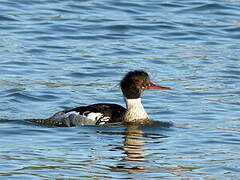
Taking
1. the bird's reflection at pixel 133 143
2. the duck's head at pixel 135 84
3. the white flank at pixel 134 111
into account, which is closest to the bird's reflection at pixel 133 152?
the bird's reflection at pixel 133 143

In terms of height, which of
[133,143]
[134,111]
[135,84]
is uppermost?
[135,84]

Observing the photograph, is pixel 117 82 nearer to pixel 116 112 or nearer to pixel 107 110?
pixel 116 112

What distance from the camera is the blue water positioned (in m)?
11.4

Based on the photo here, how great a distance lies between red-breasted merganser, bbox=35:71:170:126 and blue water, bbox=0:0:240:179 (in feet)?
1.01

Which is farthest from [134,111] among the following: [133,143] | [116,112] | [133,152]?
[133,152]

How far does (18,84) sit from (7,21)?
6.13 metres

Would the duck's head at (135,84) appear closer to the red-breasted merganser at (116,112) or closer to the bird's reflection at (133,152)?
the red-breasted merganser at (116,112)

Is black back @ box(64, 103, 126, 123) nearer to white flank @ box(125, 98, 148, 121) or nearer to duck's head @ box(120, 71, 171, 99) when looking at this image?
white flank @ box(125, 98, 148, 121)

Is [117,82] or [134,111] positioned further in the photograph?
[117,82]

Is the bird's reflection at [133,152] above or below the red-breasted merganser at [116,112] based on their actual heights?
below

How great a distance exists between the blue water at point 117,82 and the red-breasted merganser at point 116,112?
1.01 ft

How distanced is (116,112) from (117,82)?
356cm

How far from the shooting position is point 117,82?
59.2 feet

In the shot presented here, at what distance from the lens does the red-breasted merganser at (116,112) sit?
47.0ft
